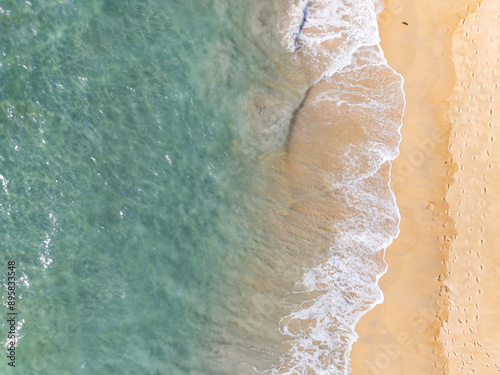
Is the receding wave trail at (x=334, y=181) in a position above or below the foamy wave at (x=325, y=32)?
below

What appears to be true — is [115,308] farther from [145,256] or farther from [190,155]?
[190,155]

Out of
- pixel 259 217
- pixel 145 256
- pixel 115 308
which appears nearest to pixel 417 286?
pixel 259 217

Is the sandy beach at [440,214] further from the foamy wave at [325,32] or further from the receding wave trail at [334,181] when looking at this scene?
the foamy wave at [325,32]

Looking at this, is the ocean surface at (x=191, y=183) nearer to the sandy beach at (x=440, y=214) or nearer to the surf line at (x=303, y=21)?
the surf line at (x=303, y=21)

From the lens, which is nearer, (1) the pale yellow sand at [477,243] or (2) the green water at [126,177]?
(2) the green water at [126,177]

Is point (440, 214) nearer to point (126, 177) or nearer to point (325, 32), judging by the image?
point (325, 32)

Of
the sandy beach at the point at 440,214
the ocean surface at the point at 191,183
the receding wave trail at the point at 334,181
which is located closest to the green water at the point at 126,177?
the ocean surface at the point at 191,183

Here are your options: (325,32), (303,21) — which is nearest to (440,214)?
(325,32)
